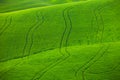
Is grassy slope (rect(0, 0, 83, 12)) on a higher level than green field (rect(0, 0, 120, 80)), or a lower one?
higher

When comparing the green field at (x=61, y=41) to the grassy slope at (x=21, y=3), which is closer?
the green field at (x=61, y=41)

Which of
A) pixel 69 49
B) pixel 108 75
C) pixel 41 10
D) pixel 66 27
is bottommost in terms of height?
pixel 108 75

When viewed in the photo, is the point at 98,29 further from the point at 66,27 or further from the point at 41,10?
the point at 41,10

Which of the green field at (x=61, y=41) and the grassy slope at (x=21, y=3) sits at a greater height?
the grassy slope at (x=21, y=3)

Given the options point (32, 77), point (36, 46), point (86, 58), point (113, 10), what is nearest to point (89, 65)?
point (86, 58)

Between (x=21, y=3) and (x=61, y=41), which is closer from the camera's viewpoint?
(x=61, y=41)

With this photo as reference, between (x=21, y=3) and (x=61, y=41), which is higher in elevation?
(x=21, y=3)

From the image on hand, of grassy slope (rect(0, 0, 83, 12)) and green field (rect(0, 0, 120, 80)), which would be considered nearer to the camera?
green field (rect(0, 0, 120, 80))

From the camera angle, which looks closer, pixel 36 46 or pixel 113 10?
pixel 36 46
